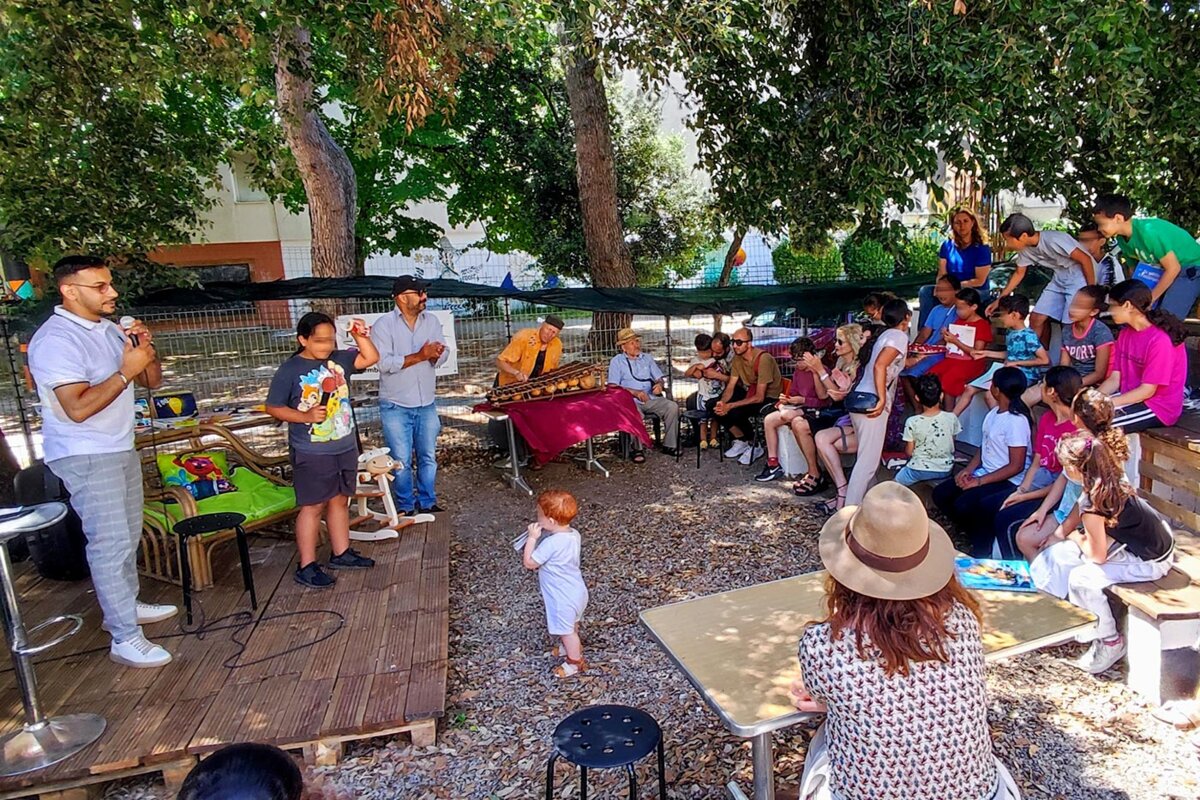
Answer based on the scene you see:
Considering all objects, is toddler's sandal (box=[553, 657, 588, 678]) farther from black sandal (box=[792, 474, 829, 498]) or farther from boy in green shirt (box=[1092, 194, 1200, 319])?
boy in green shirt (box=[1092, 194, 1200, 319])

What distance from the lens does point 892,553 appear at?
6.36 feet

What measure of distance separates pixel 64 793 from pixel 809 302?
23.3 feet

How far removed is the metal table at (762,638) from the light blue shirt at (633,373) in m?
4.61

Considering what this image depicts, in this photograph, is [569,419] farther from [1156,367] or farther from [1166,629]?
[1166,629]

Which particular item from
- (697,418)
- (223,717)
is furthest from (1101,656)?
(697,418)

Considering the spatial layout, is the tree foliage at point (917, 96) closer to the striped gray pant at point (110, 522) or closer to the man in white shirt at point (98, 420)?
the man in white shirt at point (98, 420)

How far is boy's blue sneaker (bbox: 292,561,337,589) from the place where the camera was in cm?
445

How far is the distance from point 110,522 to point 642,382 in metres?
5.04

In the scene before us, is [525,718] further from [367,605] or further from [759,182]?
[759,182]

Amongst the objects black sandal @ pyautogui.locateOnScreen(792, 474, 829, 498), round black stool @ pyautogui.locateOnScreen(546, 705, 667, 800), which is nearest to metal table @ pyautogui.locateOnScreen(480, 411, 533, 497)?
black sandal @ pyautogui.locateOnScreen(792, 474, 829, 498)

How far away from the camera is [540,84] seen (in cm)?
1147

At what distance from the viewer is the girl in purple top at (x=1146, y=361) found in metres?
4.26

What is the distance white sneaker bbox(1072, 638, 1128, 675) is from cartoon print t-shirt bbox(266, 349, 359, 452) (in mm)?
3931

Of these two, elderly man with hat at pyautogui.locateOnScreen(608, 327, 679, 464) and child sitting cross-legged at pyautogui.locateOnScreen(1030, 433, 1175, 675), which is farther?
elderly man with hat at pyautogui.locateOnScreen(608, 327, 679, 464)
